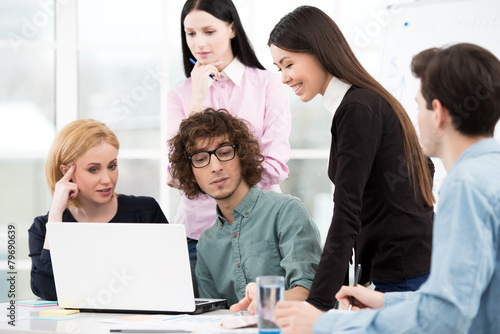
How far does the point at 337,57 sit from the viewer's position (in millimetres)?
1811

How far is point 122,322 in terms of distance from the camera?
1.68m

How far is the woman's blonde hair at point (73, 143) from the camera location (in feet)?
8.20

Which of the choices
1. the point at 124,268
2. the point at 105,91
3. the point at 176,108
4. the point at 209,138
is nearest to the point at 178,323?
the point at 124,268

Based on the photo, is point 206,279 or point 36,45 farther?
point 36,45

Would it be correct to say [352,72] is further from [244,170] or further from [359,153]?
[244,170]

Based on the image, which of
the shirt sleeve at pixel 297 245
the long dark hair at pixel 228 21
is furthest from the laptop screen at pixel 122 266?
the long dark hair at pixel 228 21

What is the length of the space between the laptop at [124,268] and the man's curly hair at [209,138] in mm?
544

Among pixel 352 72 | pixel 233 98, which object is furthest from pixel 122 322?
pixel 233 98

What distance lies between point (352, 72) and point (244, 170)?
59 cm

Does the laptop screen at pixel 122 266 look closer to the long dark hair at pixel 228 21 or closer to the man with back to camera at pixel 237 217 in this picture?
the man with back to camera at pixel 237 217

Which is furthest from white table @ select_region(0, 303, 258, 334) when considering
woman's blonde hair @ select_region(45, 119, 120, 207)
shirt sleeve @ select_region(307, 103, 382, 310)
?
woman's blonde hair @ select_region(45, 119, 120, 207)

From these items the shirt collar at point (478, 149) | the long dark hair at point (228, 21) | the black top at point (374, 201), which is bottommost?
the black top at point (374, 201)

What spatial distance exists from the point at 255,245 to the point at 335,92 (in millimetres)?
613

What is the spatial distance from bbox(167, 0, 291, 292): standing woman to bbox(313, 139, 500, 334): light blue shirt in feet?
4.56
